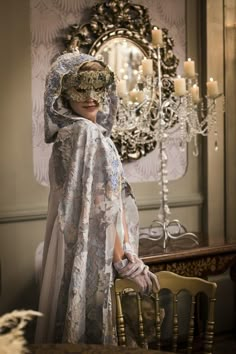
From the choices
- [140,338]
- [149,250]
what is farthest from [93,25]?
[140,338]

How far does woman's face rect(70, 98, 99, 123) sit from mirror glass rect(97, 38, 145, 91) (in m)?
1.05

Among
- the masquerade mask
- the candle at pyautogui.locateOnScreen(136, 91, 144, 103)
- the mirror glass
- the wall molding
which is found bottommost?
the wall molding

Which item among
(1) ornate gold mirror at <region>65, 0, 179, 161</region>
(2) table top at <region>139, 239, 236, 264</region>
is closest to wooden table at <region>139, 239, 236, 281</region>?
(2) table top at <region>139, 239, 236, 264</region>

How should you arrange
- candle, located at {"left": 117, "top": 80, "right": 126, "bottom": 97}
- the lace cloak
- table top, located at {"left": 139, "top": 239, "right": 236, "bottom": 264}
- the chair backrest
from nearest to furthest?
1. the chair backrest
2. the lace cloak
3. table top, located at {"left": 139, "top": 239, "right": 236, "bottom": 264}
4. candle, located at {"left": 117, "top": 80, "right": 126, "bottom": 97}

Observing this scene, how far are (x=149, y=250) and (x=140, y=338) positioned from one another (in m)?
1.09

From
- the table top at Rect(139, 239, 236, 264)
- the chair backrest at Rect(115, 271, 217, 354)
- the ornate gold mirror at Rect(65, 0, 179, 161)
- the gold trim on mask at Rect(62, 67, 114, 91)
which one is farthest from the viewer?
the ornate gold mirror at Rect(65, 0, 179, 161)

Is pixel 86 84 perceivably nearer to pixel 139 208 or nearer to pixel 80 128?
pixel 80 128

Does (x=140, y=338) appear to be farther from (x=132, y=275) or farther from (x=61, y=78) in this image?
(x=61, y=78)

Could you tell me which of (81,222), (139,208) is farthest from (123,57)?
(81,222)

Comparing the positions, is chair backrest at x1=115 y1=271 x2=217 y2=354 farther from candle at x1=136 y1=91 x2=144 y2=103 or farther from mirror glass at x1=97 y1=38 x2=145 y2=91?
mirror glass at x1=97 y1=38 x2=145 y2=91

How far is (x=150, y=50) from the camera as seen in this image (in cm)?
356

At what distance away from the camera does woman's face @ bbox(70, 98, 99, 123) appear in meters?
2.39

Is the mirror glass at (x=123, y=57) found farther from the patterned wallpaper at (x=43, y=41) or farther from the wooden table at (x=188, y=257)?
the wooden table at (x=188, y=257)

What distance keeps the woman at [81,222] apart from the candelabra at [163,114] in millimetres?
822
